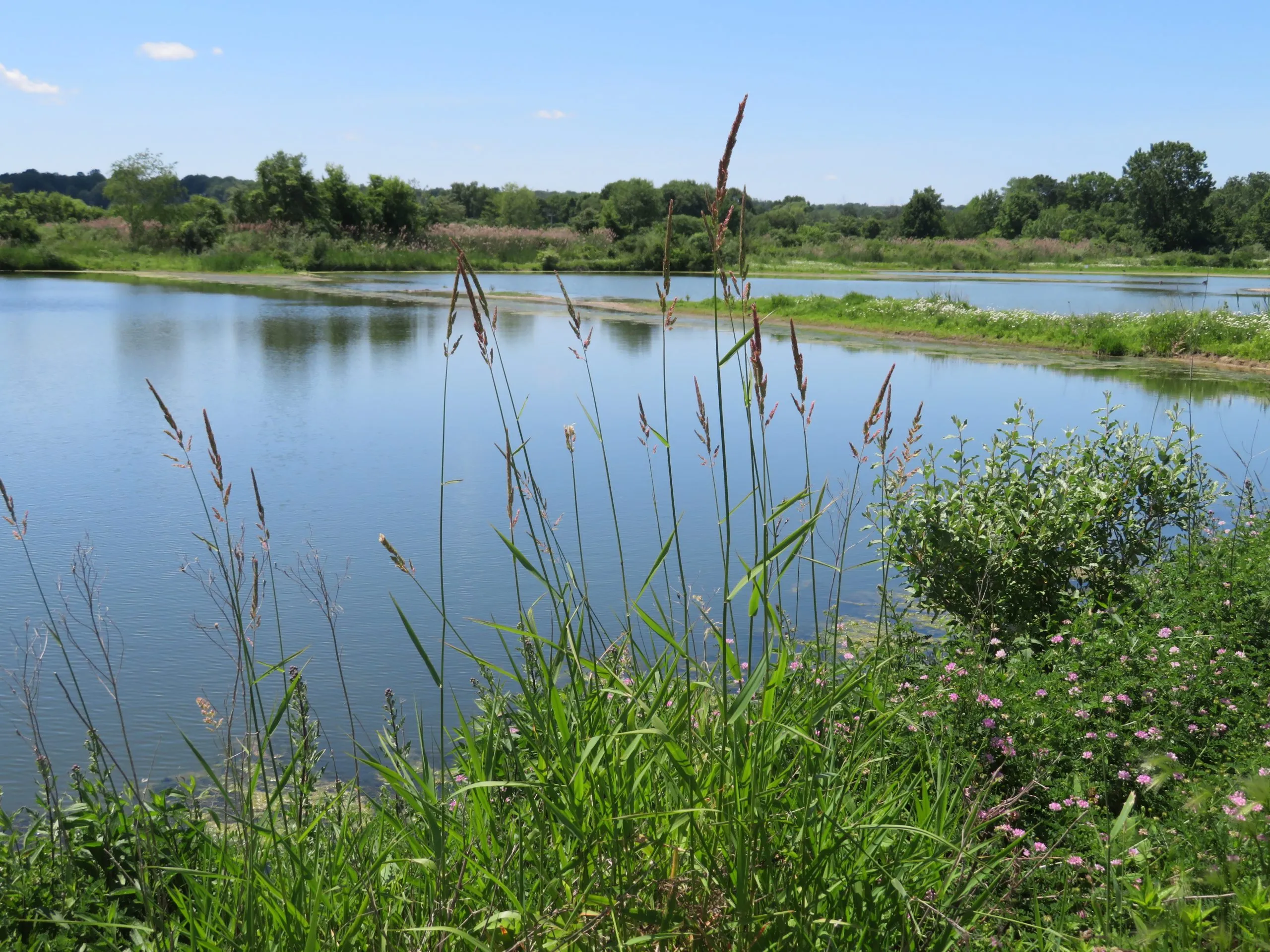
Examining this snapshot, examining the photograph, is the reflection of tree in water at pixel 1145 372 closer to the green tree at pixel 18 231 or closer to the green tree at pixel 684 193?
the green tree at pixel 18 231

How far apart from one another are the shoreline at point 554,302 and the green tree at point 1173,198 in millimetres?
26126

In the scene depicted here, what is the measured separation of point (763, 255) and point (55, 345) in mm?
30428

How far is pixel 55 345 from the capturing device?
37.6ft

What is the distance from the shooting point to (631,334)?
15.0m

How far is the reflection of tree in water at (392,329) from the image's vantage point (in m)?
12.9

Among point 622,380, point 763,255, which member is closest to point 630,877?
point 622,380

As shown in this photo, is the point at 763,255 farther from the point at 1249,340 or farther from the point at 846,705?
the point at 846,705

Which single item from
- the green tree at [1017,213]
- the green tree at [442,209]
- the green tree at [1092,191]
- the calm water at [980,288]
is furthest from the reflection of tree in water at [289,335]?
the green tree at [1092,191]

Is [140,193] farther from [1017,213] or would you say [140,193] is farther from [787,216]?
[1017,213]

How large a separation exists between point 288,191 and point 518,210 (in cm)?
1786

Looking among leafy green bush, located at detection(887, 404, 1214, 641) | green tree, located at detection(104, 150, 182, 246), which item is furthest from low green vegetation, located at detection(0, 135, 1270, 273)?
leafy green bush, located at detection(887, 404, 1214, 641)

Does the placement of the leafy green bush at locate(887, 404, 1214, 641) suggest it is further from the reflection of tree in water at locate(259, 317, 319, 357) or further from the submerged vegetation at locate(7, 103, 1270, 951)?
the reflection of tree in water at locate(259, 317, 319, 357)

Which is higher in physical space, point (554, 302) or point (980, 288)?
point (980, 288)

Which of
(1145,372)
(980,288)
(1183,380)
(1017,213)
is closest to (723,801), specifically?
(1183,380)
